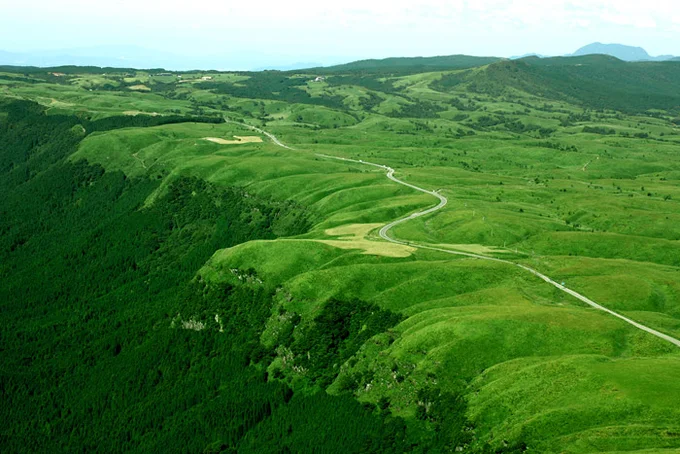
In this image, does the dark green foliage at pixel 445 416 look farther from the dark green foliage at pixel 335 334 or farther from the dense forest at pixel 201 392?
the dark green foliage at pixel 335 334

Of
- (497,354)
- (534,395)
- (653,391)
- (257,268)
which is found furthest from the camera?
(257,268)

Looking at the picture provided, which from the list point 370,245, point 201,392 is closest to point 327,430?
point 201,392

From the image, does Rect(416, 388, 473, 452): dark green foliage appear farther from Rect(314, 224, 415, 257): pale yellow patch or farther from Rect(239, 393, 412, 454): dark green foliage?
Rect(314, 224, 415, 257): pale yellow patch

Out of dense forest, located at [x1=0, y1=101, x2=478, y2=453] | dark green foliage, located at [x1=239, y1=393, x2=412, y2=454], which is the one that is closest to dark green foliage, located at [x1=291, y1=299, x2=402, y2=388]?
dense forest, located at [x1=0, y1=101, x2=478, y2=453]

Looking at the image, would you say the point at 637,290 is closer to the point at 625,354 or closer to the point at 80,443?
the point at 625,354

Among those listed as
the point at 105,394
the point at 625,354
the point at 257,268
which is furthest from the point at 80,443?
the point at 625,354

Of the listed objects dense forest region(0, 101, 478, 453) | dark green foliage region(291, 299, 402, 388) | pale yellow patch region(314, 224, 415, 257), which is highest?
pale yellow patch region(314, 224, 415, 257)

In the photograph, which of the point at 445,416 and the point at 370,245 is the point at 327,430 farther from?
the point at 370,245

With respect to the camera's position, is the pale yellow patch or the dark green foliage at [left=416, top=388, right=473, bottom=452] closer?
the dark green foliage at [left=416, top=388, right=473, bottom=452]
